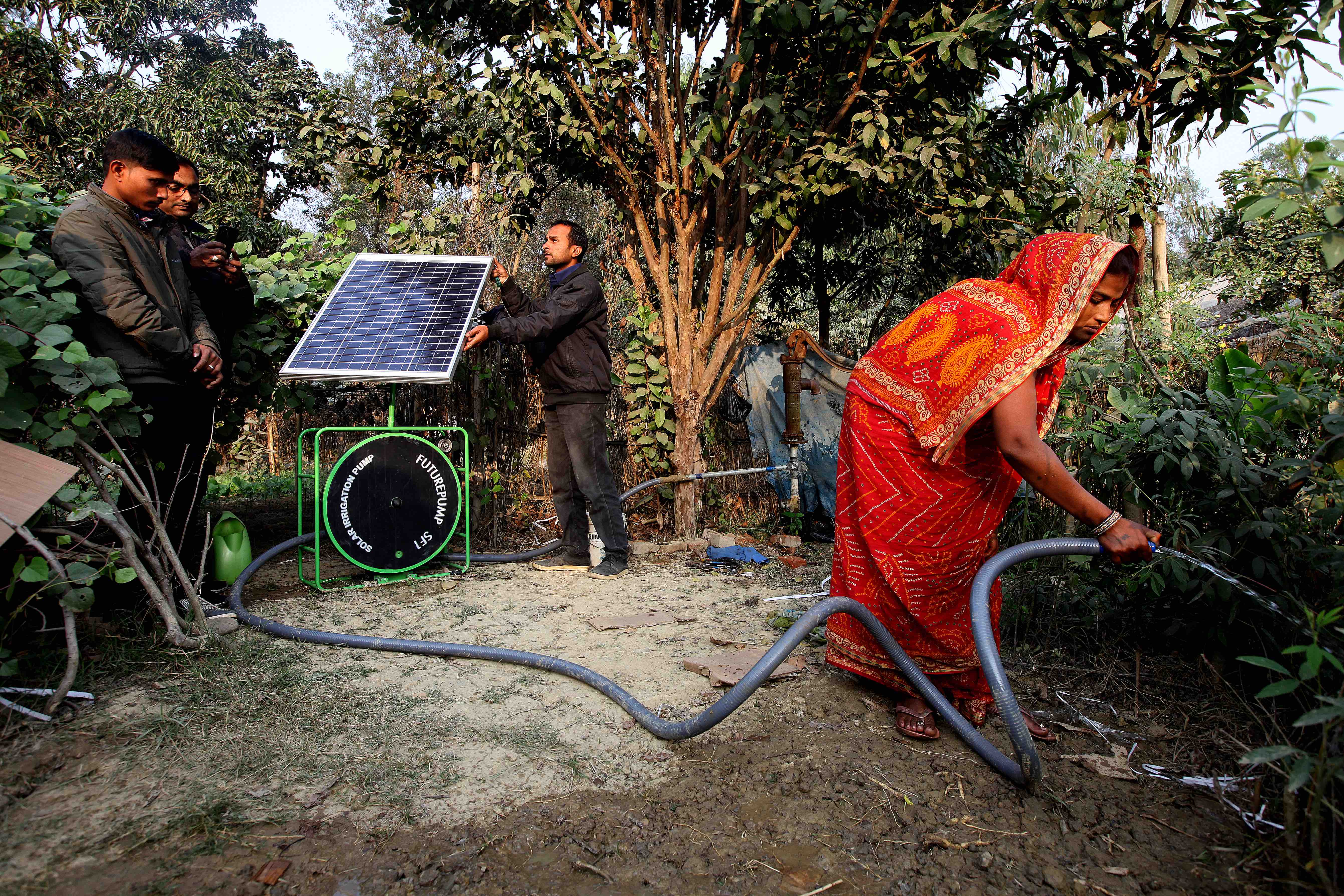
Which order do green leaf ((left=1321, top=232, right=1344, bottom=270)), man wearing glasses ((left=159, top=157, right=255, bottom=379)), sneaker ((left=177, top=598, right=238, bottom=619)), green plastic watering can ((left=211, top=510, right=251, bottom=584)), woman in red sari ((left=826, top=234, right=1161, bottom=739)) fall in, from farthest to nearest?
1. green plastic watering can ((left=211, top=510, right=251, bottom=584))
2. man wearing glasses ((left=159, top=157, right=255, bottom=379))
3. sneaker ((left=177, top=598, right=238, bottom=619))
4. woman in red sari ((left=826, top=234, right=1161, bottom=739))
5. green leaf ((left=1321, top=232, right=1344, bottom=270))

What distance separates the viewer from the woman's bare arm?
7.20 feet

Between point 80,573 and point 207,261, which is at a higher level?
point 207,261

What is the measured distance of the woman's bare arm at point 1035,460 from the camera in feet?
7.20

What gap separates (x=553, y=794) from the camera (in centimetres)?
215

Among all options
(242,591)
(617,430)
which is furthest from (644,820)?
→ (617,430)

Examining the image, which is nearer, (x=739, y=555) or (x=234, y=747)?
(x=234, y=747)

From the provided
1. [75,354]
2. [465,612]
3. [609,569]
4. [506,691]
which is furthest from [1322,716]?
[609,569]

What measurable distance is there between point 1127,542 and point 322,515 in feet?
12.3

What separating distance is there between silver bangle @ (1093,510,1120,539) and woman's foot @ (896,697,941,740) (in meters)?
0.87

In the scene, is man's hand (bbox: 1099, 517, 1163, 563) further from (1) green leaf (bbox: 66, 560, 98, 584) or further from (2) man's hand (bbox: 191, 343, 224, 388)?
(2) man's hand (bbox: 191, 343, 224, 388)

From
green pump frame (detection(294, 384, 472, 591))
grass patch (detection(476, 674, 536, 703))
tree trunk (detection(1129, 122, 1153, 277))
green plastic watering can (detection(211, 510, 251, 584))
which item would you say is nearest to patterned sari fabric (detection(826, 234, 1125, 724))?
grass patch (detection(476, 674, 536, 703))

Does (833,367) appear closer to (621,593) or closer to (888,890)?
(621,593)

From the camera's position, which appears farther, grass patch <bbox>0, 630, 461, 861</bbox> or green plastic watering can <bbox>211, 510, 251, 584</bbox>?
green plastic watering can <bbox>211, 510, 251, 584</bbox>

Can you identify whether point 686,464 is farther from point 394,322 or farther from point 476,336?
point 394,322
